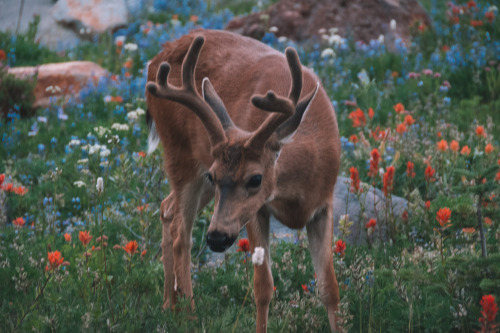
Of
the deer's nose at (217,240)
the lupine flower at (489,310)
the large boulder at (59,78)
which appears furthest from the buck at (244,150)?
the large boulder at (59,78)

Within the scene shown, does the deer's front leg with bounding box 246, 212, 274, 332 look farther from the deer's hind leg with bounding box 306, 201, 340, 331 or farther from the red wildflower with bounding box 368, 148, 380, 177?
the red wildflower with bounding box 368, 148, 380, 177

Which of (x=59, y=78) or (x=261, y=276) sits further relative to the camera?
(x=59, y=78)

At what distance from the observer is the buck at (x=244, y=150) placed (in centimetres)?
362

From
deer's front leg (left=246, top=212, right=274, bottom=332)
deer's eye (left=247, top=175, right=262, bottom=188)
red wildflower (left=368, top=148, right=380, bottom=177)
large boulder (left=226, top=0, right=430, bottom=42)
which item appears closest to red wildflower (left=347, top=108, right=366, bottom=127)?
red wildflower (left=368, top=148, right=380, bottom=177)

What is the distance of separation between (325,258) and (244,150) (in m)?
1.05

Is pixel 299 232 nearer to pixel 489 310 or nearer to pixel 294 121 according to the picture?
pixel 294 121

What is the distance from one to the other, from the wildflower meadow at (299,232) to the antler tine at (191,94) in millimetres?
646

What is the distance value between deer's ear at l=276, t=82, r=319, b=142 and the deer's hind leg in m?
0.79

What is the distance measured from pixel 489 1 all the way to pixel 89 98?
5.94m

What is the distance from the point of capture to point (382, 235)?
5328mm

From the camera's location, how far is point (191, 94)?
12.5 feet

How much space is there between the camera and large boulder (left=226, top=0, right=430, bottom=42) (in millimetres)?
9977

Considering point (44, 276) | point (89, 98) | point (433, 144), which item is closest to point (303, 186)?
point (44, 276)

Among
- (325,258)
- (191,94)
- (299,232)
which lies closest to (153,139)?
(299,232)
